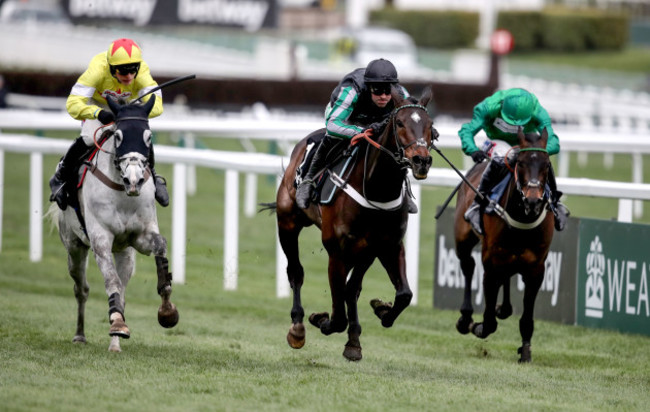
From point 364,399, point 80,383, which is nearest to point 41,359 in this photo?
point 80,383

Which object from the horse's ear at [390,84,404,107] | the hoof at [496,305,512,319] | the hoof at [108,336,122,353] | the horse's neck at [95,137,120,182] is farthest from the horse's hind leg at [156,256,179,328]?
the hoof at [496,305,512,319]

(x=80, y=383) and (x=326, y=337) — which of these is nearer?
(x=80, y=383)

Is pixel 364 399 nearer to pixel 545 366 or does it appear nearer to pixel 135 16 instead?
pixel 545 366

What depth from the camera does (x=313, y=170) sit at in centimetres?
749

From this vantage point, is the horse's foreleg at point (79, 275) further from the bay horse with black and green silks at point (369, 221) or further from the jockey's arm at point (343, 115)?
the jockey's arm at point (343, 115)

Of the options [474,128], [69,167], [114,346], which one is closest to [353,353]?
[114,346]

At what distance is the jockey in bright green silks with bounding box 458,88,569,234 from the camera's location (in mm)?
7527

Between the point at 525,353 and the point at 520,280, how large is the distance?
1.60m

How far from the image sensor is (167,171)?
18.4 m

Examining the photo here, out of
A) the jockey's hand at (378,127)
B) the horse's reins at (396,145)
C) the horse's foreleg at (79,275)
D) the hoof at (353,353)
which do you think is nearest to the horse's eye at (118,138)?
the horse's foreleg at (79,275)

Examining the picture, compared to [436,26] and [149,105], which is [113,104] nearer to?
[149,105]

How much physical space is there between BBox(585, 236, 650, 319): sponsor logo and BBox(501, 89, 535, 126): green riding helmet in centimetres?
131

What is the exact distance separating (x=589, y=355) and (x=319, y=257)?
16.4 feet

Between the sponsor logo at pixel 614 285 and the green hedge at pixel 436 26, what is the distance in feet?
153
